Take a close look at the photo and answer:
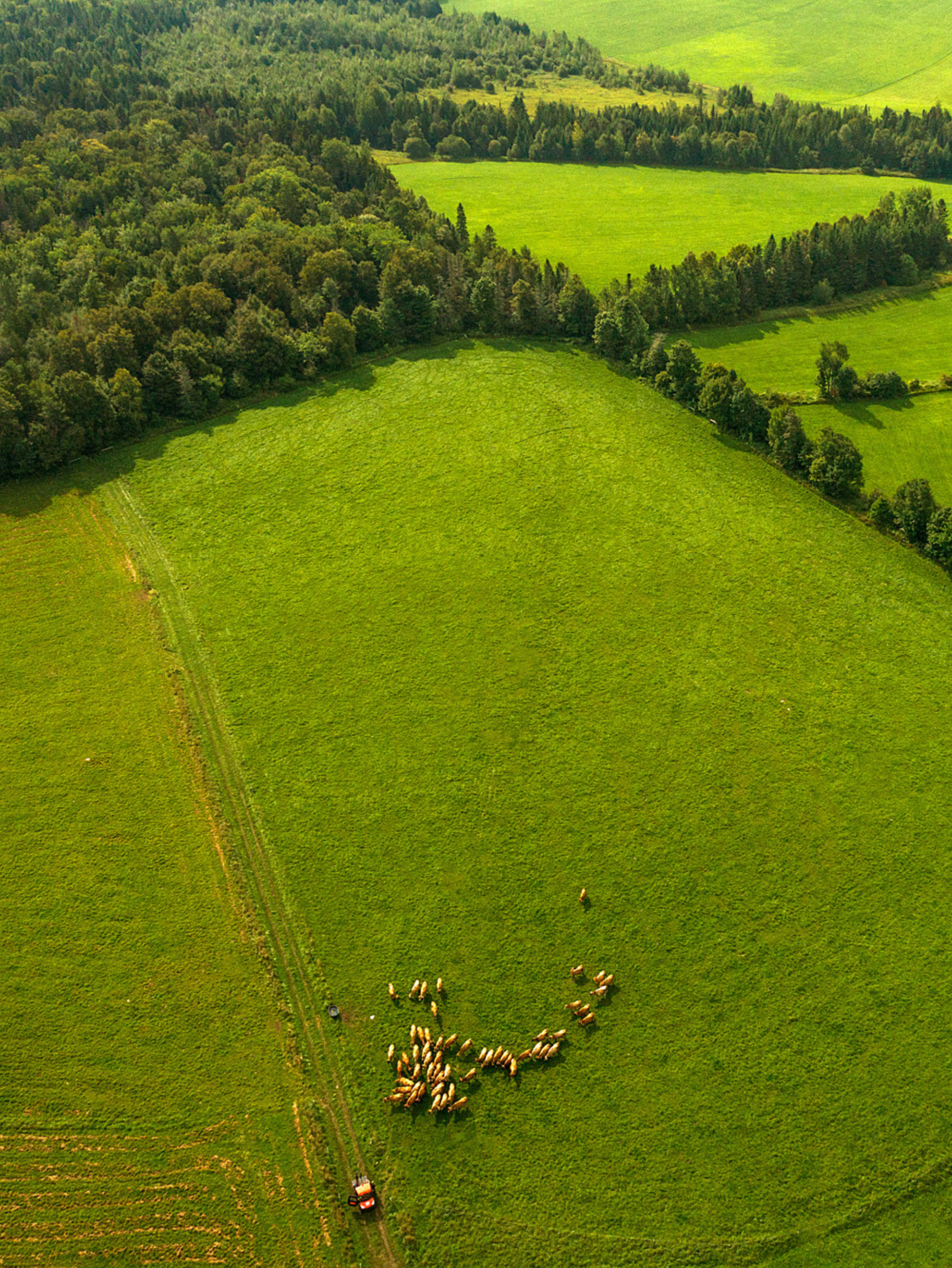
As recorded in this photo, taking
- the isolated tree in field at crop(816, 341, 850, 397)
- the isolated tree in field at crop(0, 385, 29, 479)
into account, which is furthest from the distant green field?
the isolated tree in field at crop(0, 385, 29, 479)

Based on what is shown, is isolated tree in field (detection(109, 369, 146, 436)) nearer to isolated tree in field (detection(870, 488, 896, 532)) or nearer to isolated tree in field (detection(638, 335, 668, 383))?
isolated tree in field (detection(638, 335, 668, 383))

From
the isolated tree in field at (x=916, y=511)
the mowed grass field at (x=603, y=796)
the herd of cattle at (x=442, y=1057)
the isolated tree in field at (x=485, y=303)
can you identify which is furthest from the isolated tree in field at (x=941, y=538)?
the isolated tree in field at (x=485, y=303)

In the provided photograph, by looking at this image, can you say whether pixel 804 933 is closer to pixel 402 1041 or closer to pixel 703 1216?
pixel 703 1216

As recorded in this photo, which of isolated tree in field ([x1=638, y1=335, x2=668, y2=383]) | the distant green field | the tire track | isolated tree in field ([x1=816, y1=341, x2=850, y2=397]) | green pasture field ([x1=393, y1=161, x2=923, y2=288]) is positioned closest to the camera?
the tire track

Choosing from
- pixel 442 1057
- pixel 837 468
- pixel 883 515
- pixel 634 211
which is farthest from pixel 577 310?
pixel 442 1057

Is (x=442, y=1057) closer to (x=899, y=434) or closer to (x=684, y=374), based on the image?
(x=684, y=374)

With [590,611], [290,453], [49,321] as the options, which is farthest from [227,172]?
[590,611]
